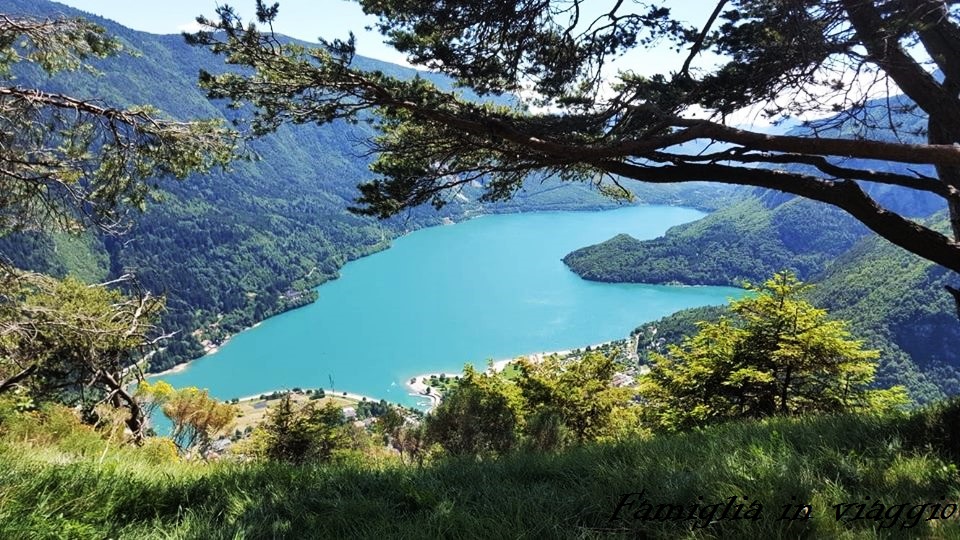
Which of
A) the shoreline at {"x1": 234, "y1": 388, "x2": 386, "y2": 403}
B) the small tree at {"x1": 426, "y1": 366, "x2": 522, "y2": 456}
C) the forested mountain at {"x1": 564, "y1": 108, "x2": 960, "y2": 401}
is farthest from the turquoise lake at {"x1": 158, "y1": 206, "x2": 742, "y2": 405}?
the small tree at {"x1": 426, "y1": 366, "x2": 522, "y2": 456}

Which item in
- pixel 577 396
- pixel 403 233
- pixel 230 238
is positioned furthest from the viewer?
pixel 403 233

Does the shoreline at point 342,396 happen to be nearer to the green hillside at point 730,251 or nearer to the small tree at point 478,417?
the small tree at point 478,417

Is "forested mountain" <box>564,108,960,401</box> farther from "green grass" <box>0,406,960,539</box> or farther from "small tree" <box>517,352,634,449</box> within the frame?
"green grass" <box>0,406,960,539</box>

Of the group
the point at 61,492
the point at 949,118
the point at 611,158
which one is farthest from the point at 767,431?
the point at 61,492

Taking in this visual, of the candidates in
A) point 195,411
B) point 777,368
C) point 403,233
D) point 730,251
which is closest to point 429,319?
point 195,411

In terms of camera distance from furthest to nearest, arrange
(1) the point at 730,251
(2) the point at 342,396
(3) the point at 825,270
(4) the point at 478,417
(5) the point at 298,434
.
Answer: (1) the point at 730,251 < (3) the point at 825,270 < (2) the point at 342,396 < (4) the point at 478,417 < (5) the point at 298,434

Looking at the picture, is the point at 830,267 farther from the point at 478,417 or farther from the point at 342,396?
the point at 478,417

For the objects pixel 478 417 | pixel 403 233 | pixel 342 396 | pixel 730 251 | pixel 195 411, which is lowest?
pixel 342 396
